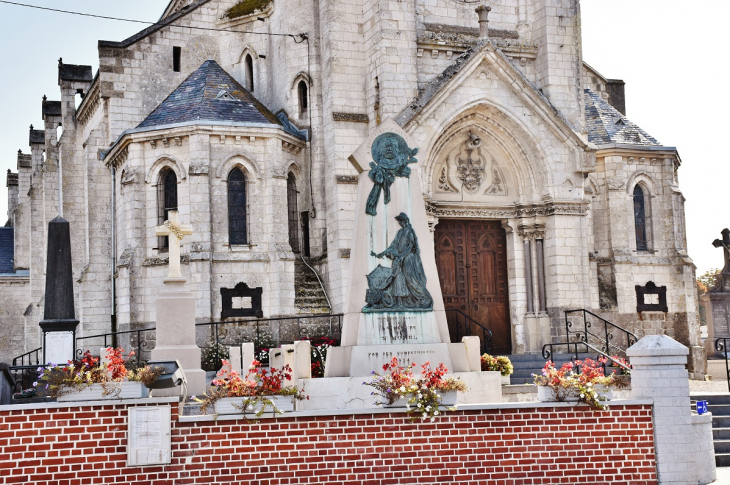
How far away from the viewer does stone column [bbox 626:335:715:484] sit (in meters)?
10.8

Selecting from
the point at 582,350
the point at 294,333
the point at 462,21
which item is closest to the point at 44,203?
the point at 294,333

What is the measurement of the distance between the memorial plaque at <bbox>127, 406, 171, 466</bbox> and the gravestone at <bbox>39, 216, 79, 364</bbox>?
6539 millimetres

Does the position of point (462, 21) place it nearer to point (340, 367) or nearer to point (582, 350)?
point (582, 350)

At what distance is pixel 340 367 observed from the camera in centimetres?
1278

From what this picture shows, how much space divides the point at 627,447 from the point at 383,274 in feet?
13.2

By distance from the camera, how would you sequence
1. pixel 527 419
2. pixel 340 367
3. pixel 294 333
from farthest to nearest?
pixel 294 333 → pixel 340 367 → pixel 527 419

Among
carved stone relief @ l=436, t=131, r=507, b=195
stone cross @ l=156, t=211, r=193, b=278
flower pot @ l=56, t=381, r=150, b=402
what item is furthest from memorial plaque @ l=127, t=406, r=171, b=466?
carved stone relief @ l=436, t=131, r=507, b=195

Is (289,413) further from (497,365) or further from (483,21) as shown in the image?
(483,21)

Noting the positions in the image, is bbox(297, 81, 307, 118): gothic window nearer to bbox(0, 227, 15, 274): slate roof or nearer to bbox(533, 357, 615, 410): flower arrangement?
bbox(533, 357, 615, 410): flower arrangement

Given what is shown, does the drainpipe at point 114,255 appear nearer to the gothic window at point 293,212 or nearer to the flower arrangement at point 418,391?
the gothic window at point 293,212

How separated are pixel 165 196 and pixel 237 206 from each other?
5.85 ft

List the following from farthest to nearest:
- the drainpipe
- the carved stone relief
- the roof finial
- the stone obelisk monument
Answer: the drainpipe < the carved stone relief < the roof finial < the stone obelisk monument

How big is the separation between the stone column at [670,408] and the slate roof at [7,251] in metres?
29.4

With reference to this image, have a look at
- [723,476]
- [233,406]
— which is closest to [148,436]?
[233,406]
